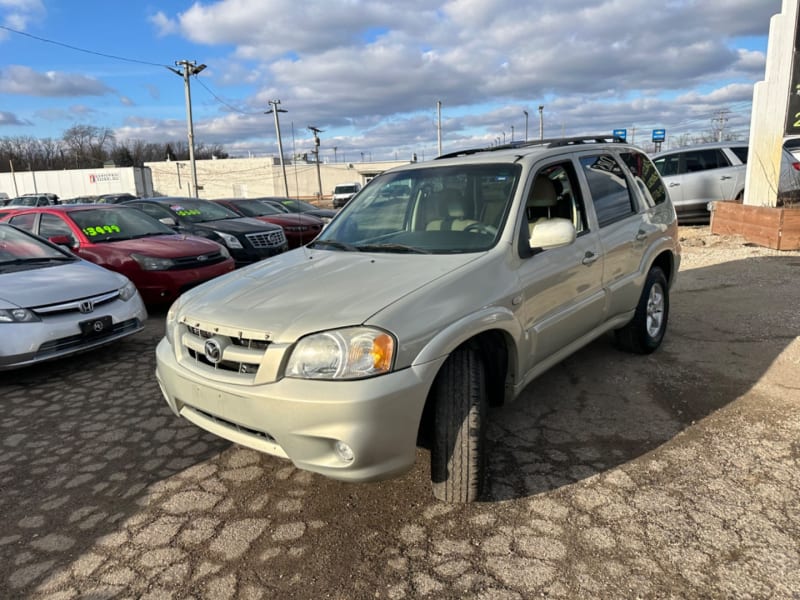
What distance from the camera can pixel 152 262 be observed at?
681 centimetres

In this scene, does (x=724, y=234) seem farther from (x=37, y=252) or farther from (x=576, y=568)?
(x=37, y=252)

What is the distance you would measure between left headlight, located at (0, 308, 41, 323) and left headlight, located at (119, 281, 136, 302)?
0.85 m

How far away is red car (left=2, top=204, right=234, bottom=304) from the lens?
6.82 meters

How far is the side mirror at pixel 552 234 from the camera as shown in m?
3.04

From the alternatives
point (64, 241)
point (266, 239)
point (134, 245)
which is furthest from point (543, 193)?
point (266, 239)

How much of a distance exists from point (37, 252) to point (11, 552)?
4.13 m

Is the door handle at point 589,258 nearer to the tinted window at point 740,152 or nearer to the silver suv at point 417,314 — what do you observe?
the silver suv at point 417,314

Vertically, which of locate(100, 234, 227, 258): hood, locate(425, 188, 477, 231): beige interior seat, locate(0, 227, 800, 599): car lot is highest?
locate(425, 188, 477, 231): beige interior seat

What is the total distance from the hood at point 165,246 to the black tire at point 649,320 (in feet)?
17.4

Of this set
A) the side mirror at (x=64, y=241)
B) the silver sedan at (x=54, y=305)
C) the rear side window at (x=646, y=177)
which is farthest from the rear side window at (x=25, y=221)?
the rear side window at (x=646, y=177)

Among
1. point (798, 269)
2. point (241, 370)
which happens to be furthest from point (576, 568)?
point (798, 269)

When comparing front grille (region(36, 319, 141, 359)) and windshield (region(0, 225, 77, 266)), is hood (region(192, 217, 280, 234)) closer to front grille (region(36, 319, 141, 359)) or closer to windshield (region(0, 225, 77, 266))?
windshield (region(0, 225, 77, 266))

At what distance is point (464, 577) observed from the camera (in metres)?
2.27

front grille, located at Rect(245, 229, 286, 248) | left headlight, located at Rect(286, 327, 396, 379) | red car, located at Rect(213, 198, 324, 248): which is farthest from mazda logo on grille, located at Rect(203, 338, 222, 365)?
red car, located at Rect(213, 198, 324, 248)
